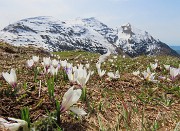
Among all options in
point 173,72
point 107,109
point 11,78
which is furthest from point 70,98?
point 173,72

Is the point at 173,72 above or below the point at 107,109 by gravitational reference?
above

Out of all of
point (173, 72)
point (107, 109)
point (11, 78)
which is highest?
point (11, 78)

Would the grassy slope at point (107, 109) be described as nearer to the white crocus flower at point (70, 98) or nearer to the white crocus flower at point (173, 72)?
the white crocus flower at point (70, 98)

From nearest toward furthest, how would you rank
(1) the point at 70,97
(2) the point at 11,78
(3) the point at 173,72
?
(1) the point at 70,97 < (2) the point at 11,78 < (3) the point at 173,72

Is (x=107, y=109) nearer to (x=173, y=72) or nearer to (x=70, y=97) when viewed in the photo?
(x=70, y=97)

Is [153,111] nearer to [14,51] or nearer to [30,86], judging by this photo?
[30,86]

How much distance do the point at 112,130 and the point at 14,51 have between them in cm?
1627

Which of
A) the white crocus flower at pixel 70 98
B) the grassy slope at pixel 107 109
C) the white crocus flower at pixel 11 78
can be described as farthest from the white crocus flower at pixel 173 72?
the white crocus flower at pixel 70 98

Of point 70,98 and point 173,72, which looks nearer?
point 70,98

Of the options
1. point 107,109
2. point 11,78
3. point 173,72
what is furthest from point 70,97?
point 173,72

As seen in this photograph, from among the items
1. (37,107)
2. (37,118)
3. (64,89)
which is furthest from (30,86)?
(37,118)

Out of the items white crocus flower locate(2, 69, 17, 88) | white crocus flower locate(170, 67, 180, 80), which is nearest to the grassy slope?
white crocus flower locate(2, 69, 17, 88)

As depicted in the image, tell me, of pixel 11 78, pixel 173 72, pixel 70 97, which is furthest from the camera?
pixel 173 72

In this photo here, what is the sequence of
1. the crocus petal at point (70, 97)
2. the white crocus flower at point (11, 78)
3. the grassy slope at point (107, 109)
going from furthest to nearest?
the white crocus flower at point (11, 78)
the grassy slope at point (107, 109)
the crocus petal at point (70, 97)
